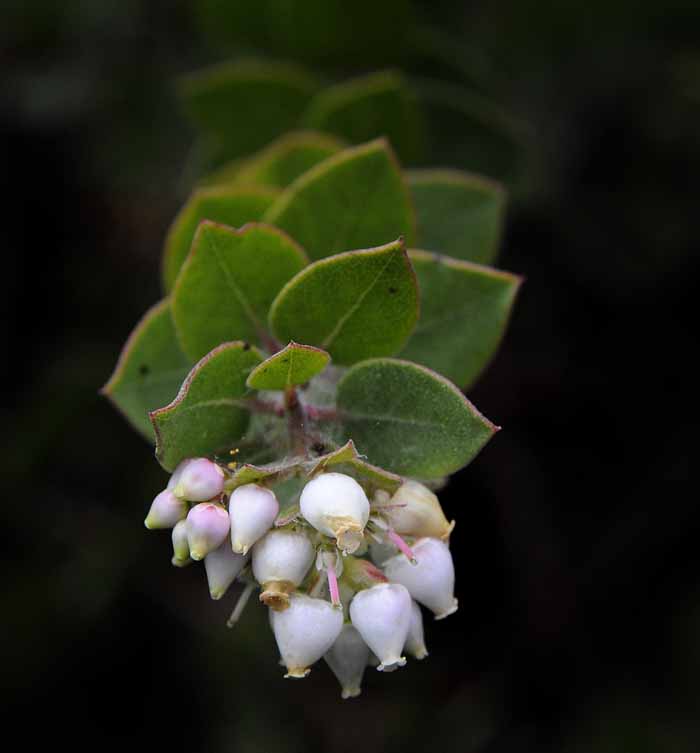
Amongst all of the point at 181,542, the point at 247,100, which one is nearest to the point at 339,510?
the point at 181,542

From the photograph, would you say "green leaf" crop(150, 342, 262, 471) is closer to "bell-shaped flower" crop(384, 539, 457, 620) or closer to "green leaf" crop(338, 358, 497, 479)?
"green leaf" crop(338, 358, 497, 479)

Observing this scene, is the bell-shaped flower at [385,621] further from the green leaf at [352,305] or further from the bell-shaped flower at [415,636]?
the green leaf at [352,305]

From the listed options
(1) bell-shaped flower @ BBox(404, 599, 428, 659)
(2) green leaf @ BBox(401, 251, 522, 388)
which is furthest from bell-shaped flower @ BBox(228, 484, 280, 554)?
(2) green leaf @ BBox(401, 251, 522, 388)

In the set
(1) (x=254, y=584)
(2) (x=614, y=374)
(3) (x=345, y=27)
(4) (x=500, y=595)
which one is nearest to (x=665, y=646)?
(4) (x=500, y=595)

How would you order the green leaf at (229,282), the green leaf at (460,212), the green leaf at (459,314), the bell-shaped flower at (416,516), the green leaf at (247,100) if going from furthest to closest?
the green leaf at (247,100) → the green leaf at (460,212) → the green leaf at (459,314) → the green leaf at (229,282) → the bell-shaped flower at (416,516)

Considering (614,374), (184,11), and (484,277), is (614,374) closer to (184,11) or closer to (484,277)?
(484,277)

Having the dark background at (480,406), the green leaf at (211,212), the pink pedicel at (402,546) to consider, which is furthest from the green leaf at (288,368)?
the dark background at (480,406)
